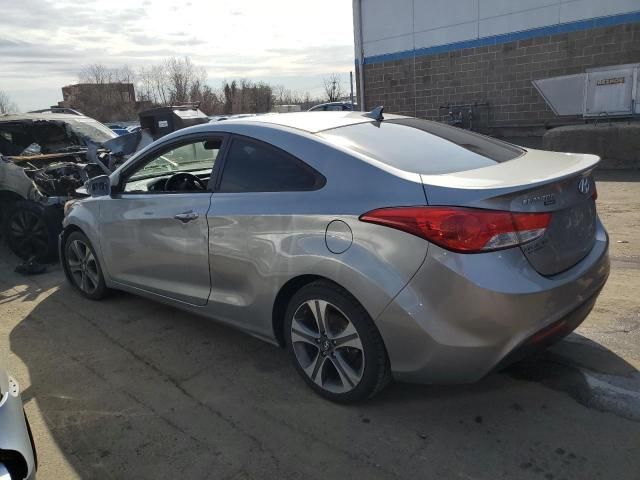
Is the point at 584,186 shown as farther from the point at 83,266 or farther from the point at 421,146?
the point at 83,266

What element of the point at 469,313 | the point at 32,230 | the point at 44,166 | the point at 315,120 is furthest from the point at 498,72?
the point at 469,313

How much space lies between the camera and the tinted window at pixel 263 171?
3005mm

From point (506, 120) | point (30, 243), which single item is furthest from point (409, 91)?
point (30, 243)

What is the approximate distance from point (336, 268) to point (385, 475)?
3.31ft

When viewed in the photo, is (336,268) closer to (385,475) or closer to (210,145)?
(385,475)

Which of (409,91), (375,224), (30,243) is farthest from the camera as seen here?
(409,91)

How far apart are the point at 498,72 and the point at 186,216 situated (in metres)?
15.3

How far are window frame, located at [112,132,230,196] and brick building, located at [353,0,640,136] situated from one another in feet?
46.5

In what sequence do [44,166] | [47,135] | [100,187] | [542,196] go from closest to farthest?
[542,196] → [100,187] → [44,166] → [47,135]

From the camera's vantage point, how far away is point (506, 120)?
16.6 metres

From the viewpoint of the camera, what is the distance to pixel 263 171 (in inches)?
127

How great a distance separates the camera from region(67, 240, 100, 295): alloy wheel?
4758mm

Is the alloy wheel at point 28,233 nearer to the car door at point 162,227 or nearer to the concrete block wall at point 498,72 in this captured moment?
the car door at point 162,227

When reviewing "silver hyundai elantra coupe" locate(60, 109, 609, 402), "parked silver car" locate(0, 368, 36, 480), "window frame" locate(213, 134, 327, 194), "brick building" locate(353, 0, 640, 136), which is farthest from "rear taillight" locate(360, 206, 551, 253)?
"brick building" locate(353, 0, 640, 136)
